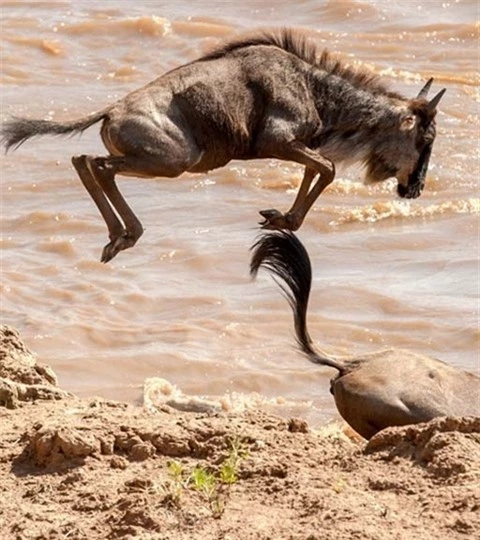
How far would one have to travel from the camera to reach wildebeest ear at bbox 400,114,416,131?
29.4 ft

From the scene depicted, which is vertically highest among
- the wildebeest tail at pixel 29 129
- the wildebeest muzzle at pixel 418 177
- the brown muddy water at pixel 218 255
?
the wildebeest tail at pixel 29 129

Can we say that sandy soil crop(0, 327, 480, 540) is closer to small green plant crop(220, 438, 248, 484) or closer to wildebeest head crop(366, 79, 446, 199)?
small green plant crop(220, 438, 248, 484)

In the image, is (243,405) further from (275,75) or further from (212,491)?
(212,491)

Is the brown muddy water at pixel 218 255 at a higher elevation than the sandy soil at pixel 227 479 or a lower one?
lower

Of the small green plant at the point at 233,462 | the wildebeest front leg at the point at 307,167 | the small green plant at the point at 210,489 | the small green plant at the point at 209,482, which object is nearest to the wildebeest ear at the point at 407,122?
the wildebeest front leg at the point at 307,167

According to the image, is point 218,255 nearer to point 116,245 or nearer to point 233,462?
point 116,245

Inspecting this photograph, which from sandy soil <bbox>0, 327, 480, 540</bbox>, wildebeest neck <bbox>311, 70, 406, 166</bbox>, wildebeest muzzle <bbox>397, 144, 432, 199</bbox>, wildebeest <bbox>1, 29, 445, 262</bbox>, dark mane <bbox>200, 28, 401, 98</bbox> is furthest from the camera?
wildebeest muzzle <bbox>397, 144, 432, 199</bbox>

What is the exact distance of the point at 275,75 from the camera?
8.47 meters

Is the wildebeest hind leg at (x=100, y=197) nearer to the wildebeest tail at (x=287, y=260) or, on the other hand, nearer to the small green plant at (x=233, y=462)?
the wildebeest tail at (x=287, y=260)

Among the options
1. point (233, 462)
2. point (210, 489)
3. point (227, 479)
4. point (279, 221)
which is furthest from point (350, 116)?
point (210, 489)

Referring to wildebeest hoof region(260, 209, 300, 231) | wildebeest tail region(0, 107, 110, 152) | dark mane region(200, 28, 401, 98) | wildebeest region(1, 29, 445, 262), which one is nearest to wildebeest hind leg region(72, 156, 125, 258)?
wildebeest region(1, 29, 445, 262)

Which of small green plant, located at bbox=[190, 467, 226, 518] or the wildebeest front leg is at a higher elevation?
the wildebeest front leg

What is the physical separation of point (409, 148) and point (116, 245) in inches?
80.2

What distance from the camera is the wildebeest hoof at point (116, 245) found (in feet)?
25.5
